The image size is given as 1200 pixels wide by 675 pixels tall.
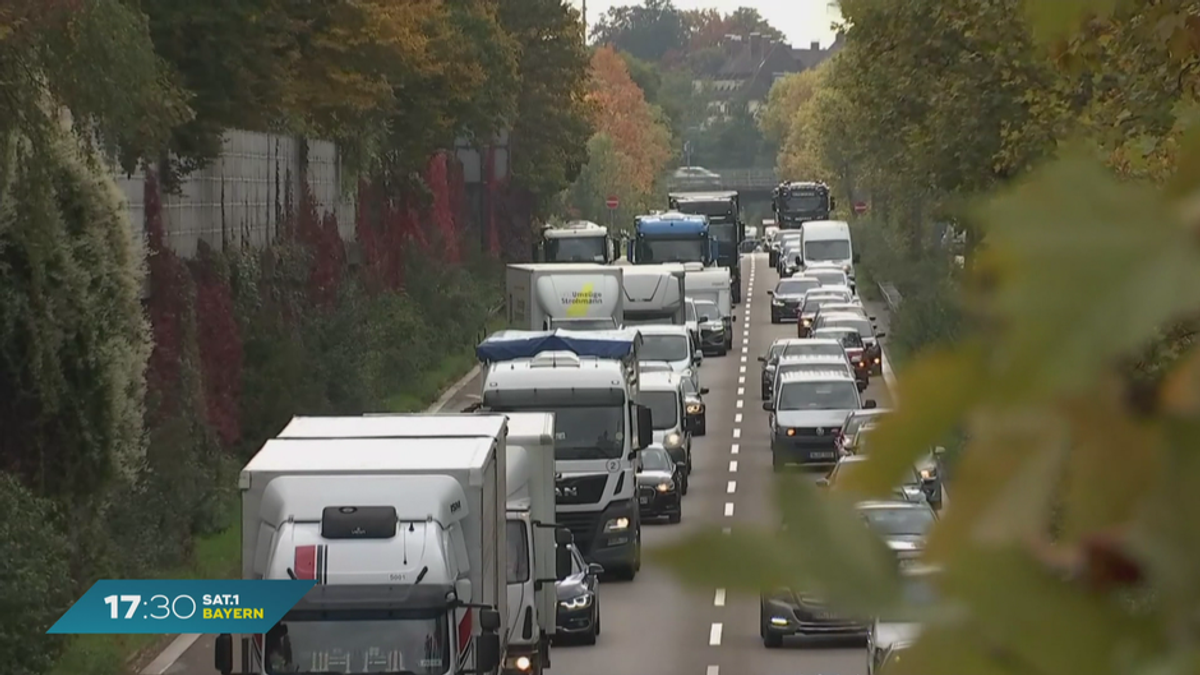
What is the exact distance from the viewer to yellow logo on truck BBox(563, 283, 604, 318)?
1688 inches

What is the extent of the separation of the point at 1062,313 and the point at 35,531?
60.3 ft

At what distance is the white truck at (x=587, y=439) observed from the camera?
27.9 m

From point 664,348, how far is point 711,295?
54.8 ft

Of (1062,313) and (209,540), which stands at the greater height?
(1062,313)

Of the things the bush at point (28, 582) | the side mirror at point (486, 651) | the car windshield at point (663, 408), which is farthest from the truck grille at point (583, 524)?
the side mirror at point (486, 651)

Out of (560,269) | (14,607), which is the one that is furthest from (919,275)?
(14,607)

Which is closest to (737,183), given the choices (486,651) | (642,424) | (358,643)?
(642,424)

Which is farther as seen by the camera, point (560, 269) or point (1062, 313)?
point (560, 269)

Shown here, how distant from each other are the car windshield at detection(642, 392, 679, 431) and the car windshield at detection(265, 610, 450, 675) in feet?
74.1

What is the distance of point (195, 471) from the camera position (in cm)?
A: 2712

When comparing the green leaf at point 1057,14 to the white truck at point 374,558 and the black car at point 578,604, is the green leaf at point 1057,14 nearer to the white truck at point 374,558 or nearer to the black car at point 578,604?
the white truck at point 374,558

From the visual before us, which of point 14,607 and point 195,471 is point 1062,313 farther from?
point 195,471

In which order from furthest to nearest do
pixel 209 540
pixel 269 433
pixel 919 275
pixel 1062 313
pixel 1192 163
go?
pixel 919 275
pixel 269 433
pixel 209 540
pixel 1192 163
pixel 1062 313

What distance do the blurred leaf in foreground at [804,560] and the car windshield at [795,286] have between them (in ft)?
228
